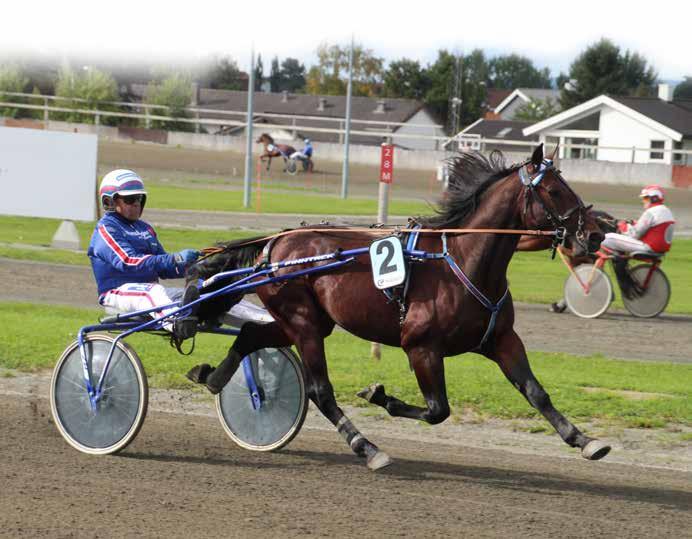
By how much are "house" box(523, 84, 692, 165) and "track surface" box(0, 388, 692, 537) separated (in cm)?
4549

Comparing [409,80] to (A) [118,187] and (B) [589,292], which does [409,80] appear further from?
(A) [118,187]

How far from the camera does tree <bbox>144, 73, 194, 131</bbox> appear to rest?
58.4 meters

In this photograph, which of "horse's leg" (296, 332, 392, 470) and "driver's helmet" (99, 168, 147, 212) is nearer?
"horse's leg" (296, 332, 392, 470)

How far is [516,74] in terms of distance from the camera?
17525 cm

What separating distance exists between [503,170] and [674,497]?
2090mm

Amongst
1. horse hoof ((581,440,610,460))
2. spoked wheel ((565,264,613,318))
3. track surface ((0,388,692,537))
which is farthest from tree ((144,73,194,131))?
horse hoof ((581,440,610,460))

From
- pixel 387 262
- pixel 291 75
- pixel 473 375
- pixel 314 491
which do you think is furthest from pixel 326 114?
pixel 291 75

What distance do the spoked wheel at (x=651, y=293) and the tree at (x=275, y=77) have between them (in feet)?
469

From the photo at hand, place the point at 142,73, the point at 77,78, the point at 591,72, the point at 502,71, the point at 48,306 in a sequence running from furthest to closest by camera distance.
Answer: the point at 502,71, the point at 142,73, the point at 591,72, the point at 77,78, the point at 48,306

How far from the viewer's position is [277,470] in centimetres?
658

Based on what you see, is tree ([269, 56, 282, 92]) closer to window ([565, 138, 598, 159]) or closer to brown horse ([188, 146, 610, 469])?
window ([565, 138, 598, 159])

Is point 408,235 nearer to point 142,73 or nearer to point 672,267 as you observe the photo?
point 672,267

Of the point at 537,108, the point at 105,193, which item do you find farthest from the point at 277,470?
the point at 537,108

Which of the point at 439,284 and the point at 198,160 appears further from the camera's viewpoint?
the point at 198,160
